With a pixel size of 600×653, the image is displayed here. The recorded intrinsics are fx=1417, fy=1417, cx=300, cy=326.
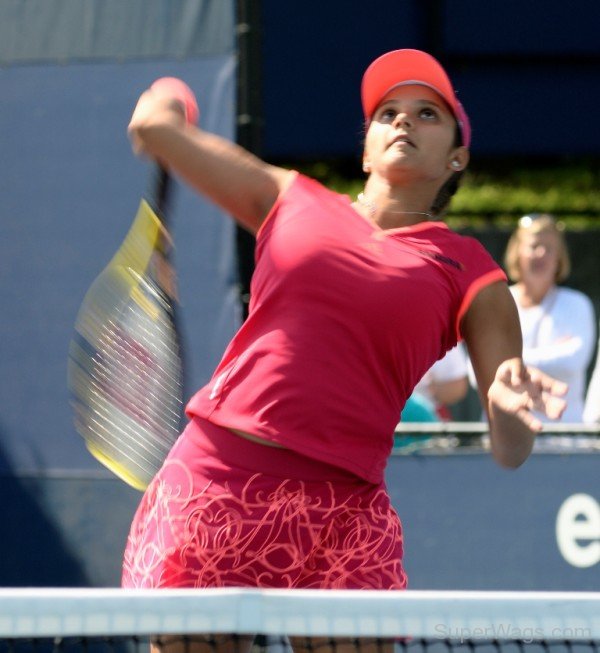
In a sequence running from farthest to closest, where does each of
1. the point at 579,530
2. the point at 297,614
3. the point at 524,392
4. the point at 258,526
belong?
1. the point at 579,530
2. the point at 258,526
3. the point at 524,392
4. the point at 297,614

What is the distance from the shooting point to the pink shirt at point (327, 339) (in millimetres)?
2605

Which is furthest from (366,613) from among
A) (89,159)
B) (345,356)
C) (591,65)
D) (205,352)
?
(591,65)

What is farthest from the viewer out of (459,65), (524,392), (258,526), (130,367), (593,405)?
(459,65)

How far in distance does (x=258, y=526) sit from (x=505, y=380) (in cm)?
52

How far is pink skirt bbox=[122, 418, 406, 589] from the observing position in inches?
102

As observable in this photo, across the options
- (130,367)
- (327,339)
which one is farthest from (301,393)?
(130,367)

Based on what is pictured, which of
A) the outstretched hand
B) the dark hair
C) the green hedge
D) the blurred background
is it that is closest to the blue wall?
the green hedge

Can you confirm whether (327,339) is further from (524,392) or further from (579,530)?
(579,530)

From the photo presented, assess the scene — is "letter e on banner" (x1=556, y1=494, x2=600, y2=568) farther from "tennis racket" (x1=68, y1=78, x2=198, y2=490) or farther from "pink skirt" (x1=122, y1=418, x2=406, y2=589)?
"pink skirt" (x1=122, y1=418, x2=406, y2=589)

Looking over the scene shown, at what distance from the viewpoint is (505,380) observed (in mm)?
2508

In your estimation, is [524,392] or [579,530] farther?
[579,530]

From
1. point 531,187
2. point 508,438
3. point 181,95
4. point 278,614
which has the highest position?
point 531,187

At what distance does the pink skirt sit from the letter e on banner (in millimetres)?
2918

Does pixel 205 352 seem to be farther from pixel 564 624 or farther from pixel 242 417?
pixel 564 624
